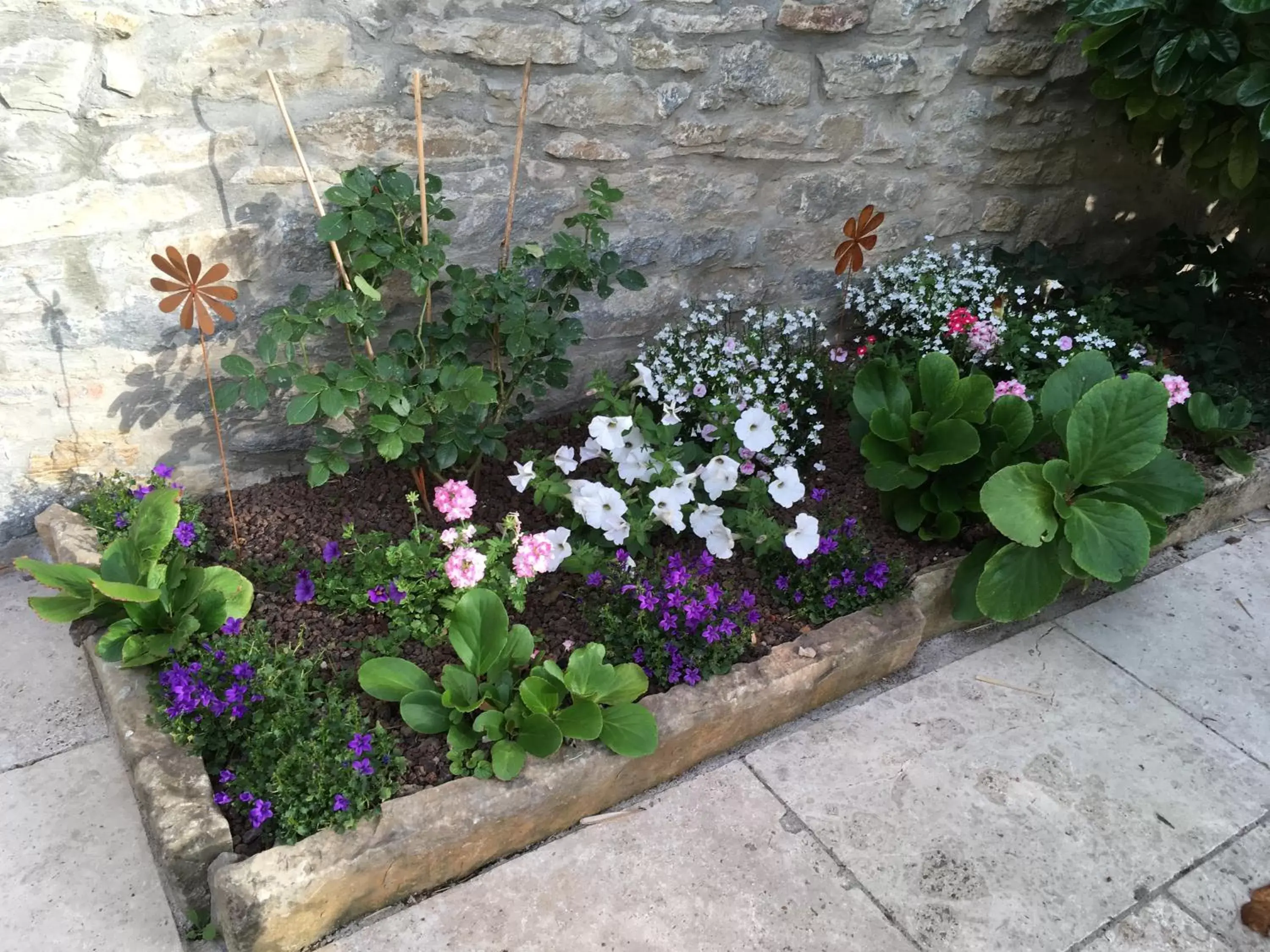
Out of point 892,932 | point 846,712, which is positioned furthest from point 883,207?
point 892,932

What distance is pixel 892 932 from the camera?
6.13 feet

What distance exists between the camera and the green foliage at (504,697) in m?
1.93

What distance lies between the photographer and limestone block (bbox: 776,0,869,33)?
9.13ft

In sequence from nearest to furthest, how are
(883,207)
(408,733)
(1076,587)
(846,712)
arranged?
(408,733) < (846,712) < (1076,587) < (883,207)

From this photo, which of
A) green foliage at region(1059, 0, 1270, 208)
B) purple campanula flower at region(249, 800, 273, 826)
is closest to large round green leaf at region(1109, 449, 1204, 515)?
green foliage at region(1059, 0, 1270, 208)

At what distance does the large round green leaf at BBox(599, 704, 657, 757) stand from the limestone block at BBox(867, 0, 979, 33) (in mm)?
2310

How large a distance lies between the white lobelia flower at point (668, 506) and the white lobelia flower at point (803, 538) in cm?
29

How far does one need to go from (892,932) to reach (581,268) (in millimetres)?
1775

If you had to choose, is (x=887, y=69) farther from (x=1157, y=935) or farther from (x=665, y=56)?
(x=1157, y=935)

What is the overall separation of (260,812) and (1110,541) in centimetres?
208

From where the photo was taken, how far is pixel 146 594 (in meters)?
1.96

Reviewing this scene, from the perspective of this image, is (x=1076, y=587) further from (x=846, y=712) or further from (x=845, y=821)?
(x=845, y=821)

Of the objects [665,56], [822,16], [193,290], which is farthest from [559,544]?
[822,16]

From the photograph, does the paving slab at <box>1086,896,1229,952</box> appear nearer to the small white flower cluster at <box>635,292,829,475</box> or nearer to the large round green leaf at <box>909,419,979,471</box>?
the large round green leaf at <box>909,419,979,471</box>
